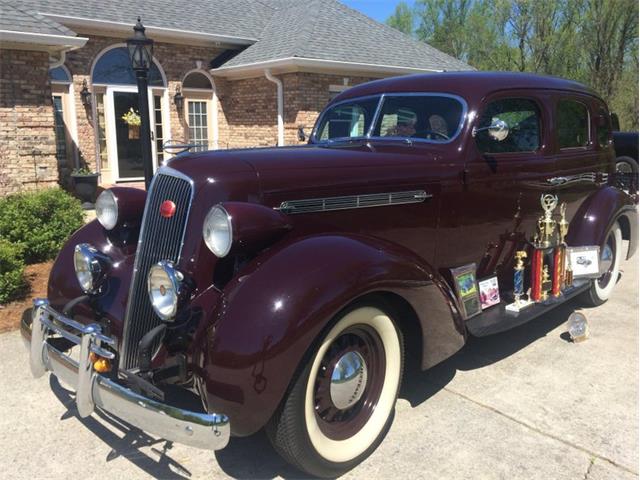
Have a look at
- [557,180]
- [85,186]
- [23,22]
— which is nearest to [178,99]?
[85,186]

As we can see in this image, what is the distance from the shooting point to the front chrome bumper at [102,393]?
2221mm

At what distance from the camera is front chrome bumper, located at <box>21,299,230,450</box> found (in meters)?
2.22

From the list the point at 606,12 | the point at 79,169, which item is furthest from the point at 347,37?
the point at 606,12

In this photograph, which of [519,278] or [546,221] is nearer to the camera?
[519,278]

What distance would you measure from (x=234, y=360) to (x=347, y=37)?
1312 cm

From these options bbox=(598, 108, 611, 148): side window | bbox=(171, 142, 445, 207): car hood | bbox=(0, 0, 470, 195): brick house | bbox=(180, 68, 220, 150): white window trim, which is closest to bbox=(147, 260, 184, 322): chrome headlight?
bbox=(171, 142, 445, 207): car hood

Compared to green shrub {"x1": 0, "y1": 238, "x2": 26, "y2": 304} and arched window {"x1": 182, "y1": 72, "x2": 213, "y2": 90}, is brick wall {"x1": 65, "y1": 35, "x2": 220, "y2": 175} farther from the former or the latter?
green shrub {"x1": 0, "y1": 238, "x2": 26, "y2": 304}

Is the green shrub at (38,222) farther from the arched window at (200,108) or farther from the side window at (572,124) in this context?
the arched window at (200,108)

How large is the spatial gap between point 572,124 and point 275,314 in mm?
3521

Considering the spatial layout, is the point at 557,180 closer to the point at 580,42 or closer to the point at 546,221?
the point at 546,221

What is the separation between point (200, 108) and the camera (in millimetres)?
14172

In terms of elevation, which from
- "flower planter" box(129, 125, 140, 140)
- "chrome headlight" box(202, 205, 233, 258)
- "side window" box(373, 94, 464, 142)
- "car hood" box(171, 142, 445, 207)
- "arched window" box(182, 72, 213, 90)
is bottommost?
"chrome headlight" box(202, 205, 233, 258)

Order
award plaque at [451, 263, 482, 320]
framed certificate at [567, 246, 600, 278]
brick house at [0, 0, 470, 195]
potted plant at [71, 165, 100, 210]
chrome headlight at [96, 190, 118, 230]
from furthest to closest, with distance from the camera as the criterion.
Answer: brick house at [0, 0, 470, 195], potted plant at [71, 165, 100, 210], framed certificate at [567, 246, 600, 278], award plaque at [451, 263, 482, 320], chrome headlight at [96, 190, 118, 230]

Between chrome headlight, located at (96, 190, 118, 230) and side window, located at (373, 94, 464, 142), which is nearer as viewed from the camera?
chrome headlight, located at (96, 190, 118, 230)
